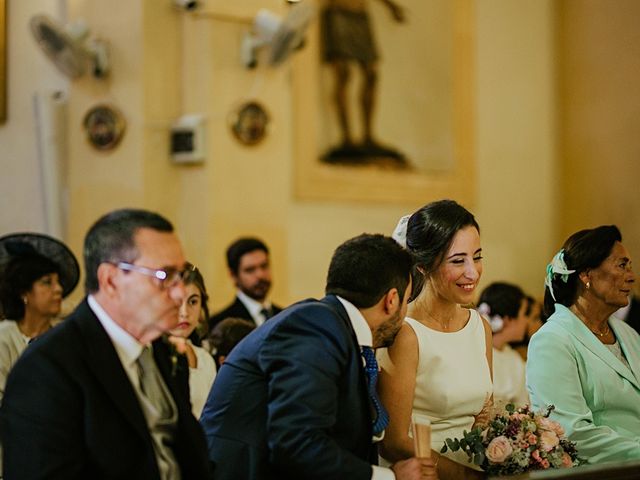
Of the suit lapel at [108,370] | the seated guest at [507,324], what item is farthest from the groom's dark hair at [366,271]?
the seated guest at [507,324]

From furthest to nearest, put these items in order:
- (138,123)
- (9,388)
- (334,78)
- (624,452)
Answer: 1. (334,78)
2. (138,123)
3. (624,452)
4. (9,388)

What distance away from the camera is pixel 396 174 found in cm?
1171

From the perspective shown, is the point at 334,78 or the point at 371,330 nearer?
the point at 371,330

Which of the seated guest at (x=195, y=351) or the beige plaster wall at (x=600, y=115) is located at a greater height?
the beige plaster wall at (x=600, y=115)

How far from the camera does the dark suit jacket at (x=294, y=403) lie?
341cm

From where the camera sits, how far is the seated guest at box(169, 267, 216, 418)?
512 cm

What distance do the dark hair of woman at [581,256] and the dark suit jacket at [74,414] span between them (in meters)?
2.50

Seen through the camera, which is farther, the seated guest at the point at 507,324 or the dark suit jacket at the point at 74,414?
the seated guest at the point at 507,324

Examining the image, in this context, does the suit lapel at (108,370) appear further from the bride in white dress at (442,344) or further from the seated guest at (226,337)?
the seated guest at (226,337)

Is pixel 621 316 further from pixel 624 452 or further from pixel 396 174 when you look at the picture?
pixel 624 452

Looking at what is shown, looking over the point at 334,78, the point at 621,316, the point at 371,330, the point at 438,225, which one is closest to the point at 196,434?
the point at 371,330

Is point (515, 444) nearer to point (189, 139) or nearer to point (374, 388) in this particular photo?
point (374, 388)

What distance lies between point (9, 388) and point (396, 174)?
8.91 metres

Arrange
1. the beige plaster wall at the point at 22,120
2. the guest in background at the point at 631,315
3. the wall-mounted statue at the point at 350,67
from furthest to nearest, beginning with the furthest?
1. the wall-mounted statue at the point at 350,67
2. the guest in background at the point at 631,315
3. the beige plaster wall at the point at 22,120
